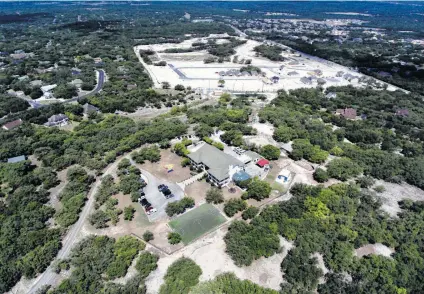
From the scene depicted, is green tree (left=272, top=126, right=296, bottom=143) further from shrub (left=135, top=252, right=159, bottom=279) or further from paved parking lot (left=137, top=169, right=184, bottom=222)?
shrub (left=135, top=252, right=159, bottom=279)

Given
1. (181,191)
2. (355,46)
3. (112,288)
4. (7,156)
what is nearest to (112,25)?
(355,46)

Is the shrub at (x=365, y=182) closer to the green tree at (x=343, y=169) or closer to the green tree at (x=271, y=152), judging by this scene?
the green tree at (x=343, y=169)

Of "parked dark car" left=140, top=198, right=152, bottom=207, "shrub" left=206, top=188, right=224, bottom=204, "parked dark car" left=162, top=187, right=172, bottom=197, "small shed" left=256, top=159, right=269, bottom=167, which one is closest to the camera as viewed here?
"parked dark car" left=140, top=198, right=152, bottom=207

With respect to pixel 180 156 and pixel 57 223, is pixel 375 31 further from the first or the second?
pixel 57 223

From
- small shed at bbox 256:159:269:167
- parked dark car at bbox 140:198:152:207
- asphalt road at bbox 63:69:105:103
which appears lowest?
asphalt road at bbox 63:69:105:103

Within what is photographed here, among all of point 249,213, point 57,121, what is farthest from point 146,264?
point 57,121

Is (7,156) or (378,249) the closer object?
(378,249)

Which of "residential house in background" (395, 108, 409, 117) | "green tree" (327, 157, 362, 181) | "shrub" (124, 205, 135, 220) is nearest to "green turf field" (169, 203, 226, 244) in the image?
"shrub" (124, 205, 135, 220)
